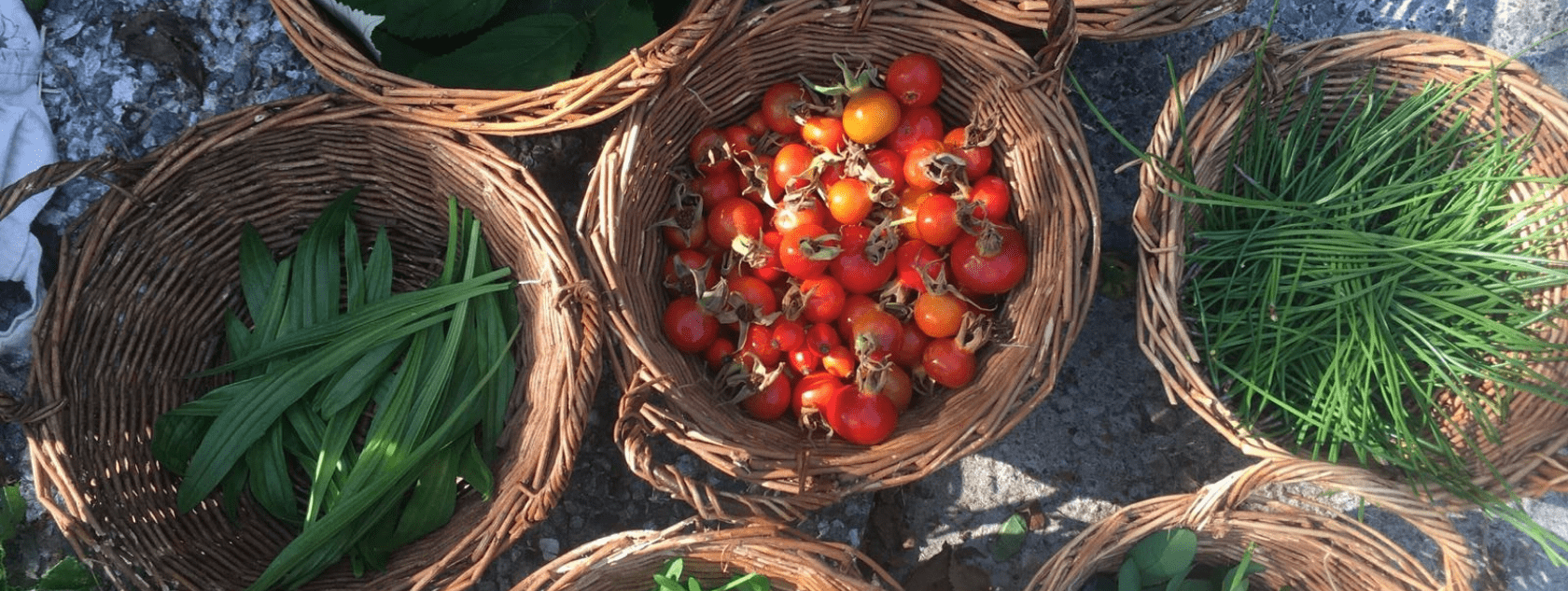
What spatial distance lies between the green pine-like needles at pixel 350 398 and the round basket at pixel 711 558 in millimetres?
210

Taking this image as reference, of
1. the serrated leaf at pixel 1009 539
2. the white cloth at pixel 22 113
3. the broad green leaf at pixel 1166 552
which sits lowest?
the serrated leaf at pixel 1009 539

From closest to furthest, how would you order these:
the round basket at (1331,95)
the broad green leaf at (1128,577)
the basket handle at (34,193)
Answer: the basket handle at (34,193)
the round basket at (1331,95)
the broad green leaf at (1128,577)

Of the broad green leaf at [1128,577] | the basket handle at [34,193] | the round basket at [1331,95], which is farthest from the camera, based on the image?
the broad green leaf at [1128,577]

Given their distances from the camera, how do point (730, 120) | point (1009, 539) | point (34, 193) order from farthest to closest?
point (1009, 539) < point (730, 120) < point (34, 193)

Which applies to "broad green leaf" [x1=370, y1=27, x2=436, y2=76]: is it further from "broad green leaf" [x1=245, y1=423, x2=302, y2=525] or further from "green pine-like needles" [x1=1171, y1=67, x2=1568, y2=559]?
"green pine-like needles" [x1=1171, y1=67, x2=1568, y2=559]

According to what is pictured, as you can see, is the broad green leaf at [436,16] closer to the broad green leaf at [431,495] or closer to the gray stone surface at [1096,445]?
the gray stone surface at [1096,445]

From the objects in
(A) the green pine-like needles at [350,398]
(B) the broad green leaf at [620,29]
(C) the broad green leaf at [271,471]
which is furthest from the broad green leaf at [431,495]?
(B) the broad green leaf at [620,29]

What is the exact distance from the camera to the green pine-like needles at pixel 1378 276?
154cm

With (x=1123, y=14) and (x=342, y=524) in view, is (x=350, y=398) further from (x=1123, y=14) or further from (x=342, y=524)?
(x=1123, y=14)

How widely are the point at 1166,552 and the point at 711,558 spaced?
0.77 meters

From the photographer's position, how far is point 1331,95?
1.72 metres

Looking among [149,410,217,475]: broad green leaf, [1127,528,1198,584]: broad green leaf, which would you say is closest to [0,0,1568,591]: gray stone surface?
[1127,528,1198,584]: broad green leaf

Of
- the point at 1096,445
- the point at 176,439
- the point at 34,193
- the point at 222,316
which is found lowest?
the point at 1096,445

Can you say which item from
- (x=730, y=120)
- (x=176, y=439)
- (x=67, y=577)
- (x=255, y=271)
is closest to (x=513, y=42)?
(x=730, y=120)
